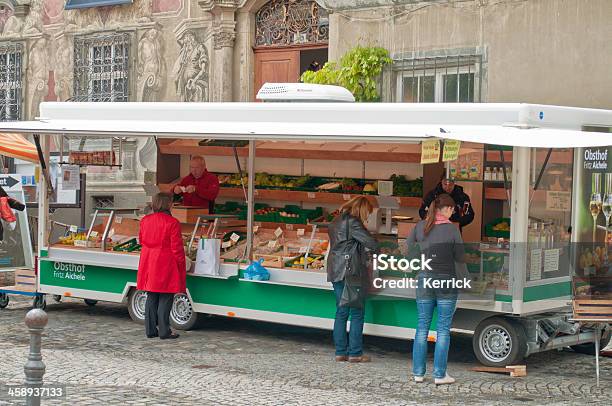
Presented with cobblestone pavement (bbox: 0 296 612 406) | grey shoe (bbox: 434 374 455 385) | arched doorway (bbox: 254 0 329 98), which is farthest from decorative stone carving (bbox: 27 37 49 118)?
grey shoe (bbox: 434 374 455 385)

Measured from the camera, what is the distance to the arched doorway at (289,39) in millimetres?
20641

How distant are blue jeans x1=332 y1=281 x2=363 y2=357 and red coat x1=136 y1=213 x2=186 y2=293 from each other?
1.97 meters

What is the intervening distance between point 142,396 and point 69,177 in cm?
620

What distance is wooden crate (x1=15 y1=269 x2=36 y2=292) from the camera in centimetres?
1474

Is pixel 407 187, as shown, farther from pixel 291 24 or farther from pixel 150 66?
pixel 150 66

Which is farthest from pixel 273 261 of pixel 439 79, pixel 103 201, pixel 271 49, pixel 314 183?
pixel 103 201

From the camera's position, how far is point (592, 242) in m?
12.0

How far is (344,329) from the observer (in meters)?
11.7

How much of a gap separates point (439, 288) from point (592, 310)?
141 cm

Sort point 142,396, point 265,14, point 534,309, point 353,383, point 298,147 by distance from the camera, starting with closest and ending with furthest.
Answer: point 142,396 → point 353,383 → point 534,309 → point 298,147 → point 265,14

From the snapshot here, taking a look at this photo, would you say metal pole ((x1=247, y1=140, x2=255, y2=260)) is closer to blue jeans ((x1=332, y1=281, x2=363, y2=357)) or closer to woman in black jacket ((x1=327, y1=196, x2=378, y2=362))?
woman in black jacket ((x1=327, y1=196, x2=378, y2=362))

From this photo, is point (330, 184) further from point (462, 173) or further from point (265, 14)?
point (265, 14)

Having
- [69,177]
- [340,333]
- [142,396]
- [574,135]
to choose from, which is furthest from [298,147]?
[142,396]

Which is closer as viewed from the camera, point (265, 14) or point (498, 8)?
point (498, 8)
